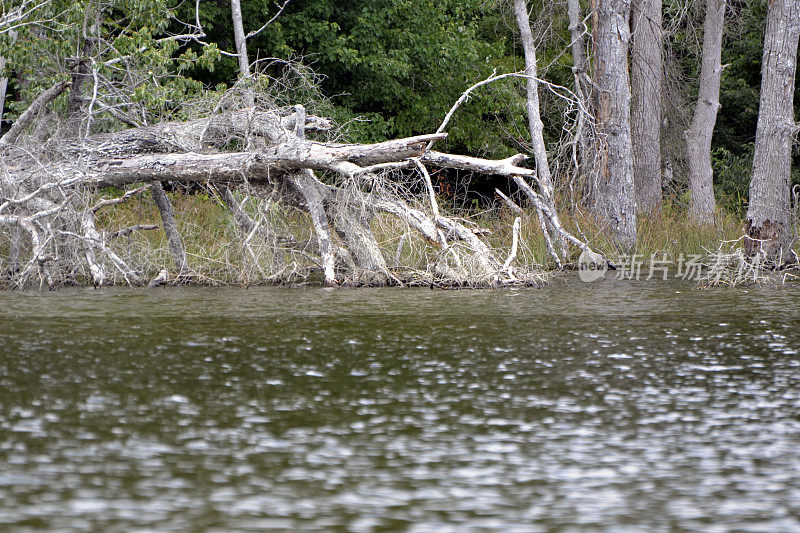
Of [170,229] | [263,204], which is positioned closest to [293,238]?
Answer: [263,204]

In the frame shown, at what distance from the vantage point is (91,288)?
42.7 feet

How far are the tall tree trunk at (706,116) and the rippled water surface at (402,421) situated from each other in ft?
39.8

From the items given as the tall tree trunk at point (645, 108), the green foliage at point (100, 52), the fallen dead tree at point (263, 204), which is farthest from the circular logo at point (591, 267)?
the green foliage at point (100, 52)

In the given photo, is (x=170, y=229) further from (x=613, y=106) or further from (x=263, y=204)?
(x=613, y=106)

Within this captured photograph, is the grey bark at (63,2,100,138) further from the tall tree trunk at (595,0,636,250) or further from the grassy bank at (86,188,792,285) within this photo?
the tall tree trunk at (595,0,636,250)

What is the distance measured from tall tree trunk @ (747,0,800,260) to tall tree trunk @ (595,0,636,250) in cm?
274

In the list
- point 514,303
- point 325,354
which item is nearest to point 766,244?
point 514,303

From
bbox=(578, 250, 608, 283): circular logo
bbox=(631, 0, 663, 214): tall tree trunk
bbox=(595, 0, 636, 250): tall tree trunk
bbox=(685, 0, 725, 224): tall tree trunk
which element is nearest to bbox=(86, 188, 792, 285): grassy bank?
bbox=(578, 250, 608, 283): circular logo

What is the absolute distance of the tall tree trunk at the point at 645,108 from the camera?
64.5ft

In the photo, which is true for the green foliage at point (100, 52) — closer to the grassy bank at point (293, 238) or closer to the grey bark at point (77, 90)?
the grey bark at point (77, 90)

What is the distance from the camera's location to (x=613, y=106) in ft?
56.0

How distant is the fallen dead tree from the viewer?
→ 12852mm

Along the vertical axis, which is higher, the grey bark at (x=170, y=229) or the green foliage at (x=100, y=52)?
the green foliage at (x=100, y=52)

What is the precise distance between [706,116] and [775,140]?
25.8 ft
